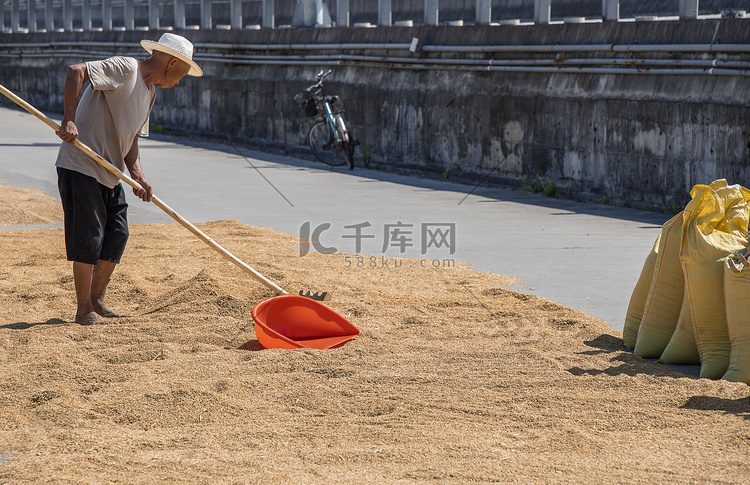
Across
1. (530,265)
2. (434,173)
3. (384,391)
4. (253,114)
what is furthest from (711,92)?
(253,114)

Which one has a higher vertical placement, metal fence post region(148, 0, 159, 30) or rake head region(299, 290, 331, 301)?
metal fence post region(148, 0, 159, 30)

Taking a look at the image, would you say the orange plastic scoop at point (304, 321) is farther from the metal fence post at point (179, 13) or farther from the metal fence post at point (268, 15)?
the metal fence post at point (179, 13)

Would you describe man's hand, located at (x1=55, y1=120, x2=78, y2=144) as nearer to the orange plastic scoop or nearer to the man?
the man

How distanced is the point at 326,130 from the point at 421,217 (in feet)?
22.3

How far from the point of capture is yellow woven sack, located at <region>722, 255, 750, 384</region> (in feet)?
14.7

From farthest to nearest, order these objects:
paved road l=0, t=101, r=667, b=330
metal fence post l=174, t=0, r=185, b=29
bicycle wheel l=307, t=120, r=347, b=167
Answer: metal fence post l=174, t=0, r=185, b=29 < bicycle wheel l=307, t=120, r=347, b=167 < paved road l=0, t=101, r=667, b=330

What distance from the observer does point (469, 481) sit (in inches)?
131

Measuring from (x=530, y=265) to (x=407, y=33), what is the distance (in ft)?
29.0

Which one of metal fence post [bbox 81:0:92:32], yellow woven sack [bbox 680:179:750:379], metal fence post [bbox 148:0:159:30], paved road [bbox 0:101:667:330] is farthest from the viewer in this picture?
metal fence post [bbox 81:0:92:32]

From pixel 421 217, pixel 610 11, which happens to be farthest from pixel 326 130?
pixel 421 217

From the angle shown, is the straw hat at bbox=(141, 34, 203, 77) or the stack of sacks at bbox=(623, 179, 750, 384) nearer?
the stack of sacks at bbox=(623, 179, 750, 384)

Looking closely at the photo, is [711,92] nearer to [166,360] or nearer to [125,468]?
[166,360]

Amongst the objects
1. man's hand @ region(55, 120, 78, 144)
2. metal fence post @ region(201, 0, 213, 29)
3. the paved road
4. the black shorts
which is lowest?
the paved road

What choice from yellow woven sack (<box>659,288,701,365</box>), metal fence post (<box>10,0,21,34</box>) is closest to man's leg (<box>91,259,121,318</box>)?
yellow woven sack (<box>659,288,701,365</box>)
